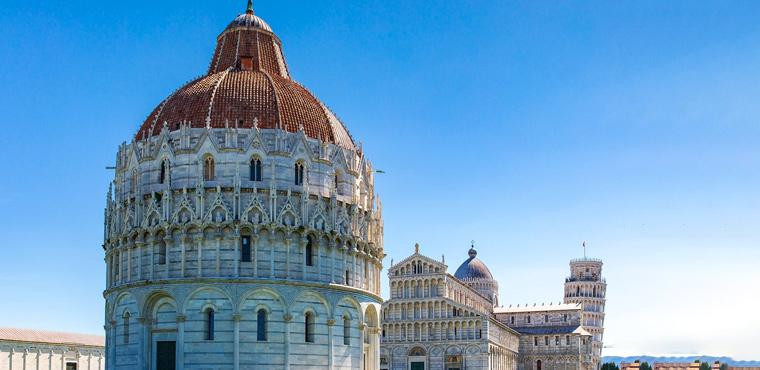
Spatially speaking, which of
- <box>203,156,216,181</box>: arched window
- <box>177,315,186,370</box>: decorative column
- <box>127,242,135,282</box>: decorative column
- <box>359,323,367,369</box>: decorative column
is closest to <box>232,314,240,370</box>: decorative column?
<box>177,315,186,370</box>: decorative column

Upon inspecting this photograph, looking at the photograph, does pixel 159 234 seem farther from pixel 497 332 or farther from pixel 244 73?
pixel 497 332

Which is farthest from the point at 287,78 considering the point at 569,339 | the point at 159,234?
the point at 569,339

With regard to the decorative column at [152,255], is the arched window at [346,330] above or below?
below

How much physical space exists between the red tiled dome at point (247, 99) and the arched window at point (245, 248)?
278 inches

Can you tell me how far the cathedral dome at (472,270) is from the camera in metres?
146

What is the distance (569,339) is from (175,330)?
286 feet

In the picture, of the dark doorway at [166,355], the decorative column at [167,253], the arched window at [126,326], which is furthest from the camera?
the arched window at [126,326]

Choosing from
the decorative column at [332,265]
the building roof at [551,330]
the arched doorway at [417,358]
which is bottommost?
the arched doorway at [417,358]

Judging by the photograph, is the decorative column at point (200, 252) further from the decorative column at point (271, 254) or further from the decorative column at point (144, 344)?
the decorative column at point (144, 344)

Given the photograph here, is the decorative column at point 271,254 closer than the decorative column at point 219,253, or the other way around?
the decorative column at point 219,253

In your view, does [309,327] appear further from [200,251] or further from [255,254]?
[200,251]

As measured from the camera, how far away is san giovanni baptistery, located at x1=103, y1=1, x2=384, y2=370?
53781 millimetres

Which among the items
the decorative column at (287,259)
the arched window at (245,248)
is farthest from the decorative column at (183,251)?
the decorative column at (287,259)

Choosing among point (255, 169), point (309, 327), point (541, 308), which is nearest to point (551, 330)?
point (541, 308)
